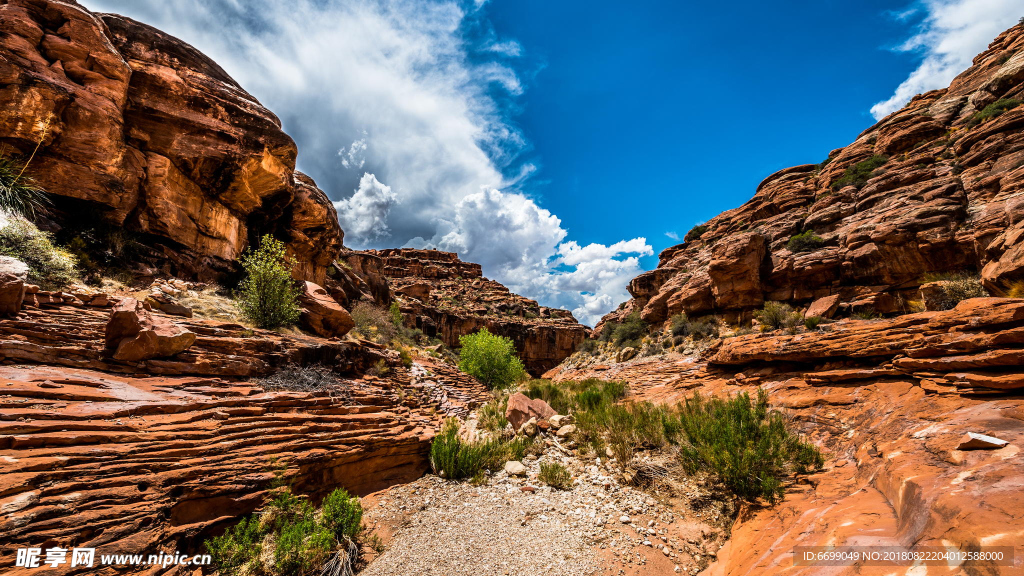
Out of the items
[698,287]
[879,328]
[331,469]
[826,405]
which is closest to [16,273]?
[331,469]

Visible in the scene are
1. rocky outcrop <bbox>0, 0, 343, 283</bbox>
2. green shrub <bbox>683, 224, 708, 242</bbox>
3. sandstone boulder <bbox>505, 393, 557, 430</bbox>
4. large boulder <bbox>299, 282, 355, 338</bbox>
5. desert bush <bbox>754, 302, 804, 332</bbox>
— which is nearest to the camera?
sandstone boulder <bbox>505, 393, 557, 430</bbox>

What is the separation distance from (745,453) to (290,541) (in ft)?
19.1

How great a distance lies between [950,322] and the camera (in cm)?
576

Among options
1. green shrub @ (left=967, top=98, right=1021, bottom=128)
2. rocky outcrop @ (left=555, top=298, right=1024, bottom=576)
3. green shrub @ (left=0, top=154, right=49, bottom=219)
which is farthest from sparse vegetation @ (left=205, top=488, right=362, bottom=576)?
green shrub @ (left=967, top=98, right=1021, bottom=128)

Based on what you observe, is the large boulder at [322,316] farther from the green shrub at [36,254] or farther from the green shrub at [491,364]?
the green shrub at [491,364]

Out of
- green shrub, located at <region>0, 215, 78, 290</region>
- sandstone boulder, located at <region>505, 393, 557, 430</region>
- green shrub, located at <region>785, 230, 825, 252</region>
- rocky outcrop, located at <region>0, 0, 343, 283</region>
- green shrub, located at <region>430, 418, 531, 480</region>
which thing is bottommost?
green shrub, located at <region>430, 418, 531, 480</region>

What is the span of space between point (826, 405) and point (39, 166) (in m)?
20.0

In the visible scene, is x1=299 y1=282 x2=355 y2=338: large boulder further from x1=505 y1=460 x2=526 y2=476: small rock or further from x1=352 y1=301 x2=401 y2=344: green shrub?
x1=505 y1=460 x2=526 y2=476: small rock

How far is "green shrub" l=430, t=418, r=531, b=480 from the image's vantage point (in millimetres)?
6836

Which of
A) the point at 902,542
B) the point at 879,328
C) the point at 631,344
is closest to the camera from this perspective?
the point at 902,542

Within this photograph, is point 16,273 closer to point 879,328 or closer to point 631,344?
point 879,328

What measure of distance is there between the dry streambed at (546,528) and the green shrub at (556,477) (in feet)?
0.57

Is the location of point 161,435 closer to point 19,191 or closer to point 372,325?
point 19,191

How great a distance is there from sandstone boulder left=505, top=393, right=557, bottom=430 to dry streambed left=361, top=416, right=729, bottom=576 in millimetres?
2287
